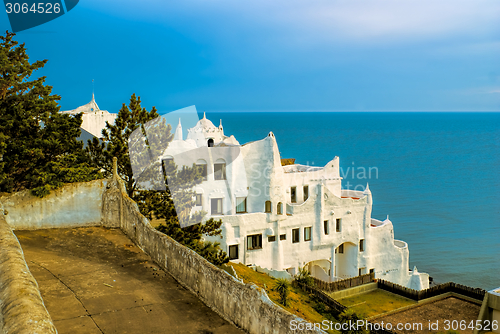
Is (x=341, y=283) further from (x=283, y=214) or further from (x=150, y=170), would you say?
(x=150, y=170)

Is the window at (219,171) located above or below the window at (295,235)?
above

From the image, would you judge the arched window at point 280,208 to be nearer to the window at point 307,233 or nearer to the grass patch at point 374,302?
the window at point 307,233

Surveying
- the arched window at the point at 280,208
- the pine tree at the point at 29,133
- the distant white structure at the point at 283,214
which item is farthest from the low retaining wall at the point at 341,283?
the pine tree at the point at 29,133

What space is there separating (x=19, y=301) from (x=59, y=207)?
12.7 metres

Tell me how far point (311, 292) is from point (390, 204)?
56851 mm

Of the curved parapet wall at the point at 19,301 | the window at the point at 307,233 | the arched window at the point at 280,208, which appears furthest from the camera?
the window at the point at 307,233

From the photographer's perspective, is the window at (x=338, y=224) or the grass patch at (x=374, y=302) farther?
the window at (x=338, y=224)

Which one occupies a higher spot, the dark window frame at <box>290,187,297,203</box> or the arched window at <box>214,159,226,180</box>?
the arched window at <box>214,159,226,180</box>

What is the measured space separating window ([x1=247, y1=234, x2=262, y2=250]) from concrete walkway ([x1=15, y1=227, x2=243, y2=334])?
26360 millimetres

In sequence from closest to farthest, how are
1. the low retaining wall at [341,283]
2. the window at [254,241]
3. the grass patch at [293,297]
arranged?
the grass patch at [293,297] < the low retaining wall at [341,283] < the window at [254,241]

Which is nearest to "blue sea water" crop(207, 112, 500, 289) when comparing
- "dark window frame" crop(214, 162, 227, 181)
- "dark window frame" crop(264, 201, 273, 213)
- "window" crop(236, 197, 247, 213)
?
"dark window frame" crop(264, 201, 273, 213)

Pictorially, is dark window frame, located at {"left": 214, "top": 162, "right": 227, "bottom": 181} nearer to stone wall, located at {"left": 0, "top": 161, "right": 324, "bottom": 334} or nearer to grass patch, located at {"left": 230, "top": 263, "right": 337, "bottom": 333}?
grass patch, located at {"left": 230, "top": 263, "right": 337, "bottom": 333}

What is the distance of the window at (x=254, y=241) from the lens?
1759 inches

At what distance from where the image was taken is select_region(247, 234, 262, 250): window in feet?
147
